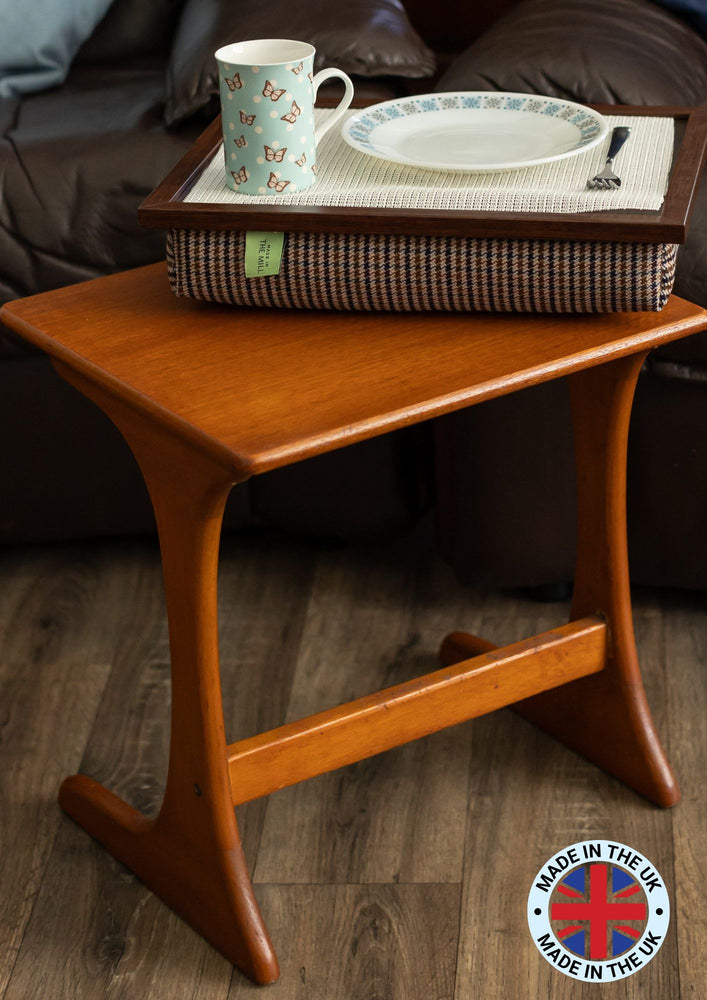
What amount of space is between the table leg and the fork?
15 cm

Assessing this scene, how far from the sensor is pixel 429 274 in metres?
0.86

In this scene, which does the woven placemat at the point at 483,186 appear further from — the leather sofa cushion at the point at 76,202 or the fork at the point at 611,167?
the leather sofa cushion at the point at 76,202

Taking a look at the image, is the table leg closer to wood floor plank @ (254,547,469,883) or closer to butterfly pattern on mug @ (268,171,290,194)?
wood floor plank @ (254,547,469,883)

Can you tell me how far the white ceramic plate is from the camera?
94 cm

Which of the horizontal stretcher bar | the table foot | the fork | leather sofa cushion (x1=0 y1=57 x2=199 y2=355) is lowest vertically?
the table foot

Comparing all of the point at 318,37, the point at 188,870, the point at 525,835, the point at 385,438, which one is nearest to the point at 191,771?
the point at 188,870

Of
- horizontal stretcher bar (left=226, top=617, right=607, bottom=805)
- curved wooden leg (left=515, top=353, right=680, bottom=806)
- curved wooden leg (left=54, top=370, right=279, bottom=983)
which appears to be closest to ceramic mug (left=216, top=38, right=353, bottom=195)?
curved wooden leg (left=54, top=370, right=279, bottom=983)

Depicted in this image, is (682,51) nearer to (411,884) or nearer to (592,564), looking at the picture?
(592,564)

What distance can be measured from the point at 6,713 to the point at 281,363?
0.61m

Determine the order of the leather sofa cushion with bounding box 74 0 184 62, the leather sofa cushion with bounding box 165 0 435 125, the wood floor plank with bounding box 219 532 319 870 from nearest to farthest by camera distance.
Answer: the wood floor plank with bounding box 219 532 319 870 < the leather sofa cushion with bounding box 165 0 435 125 < the leather sofa cushion with bounding box 74 0 184 62

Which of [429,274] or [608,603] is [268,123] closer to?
[429,274]

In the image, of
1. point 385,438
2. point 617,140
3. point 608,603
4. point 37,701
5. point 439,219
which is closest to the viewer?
point 439,219

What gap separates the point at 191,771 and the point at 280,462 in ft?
1.12

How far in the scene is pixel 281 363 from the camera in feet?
2.74
